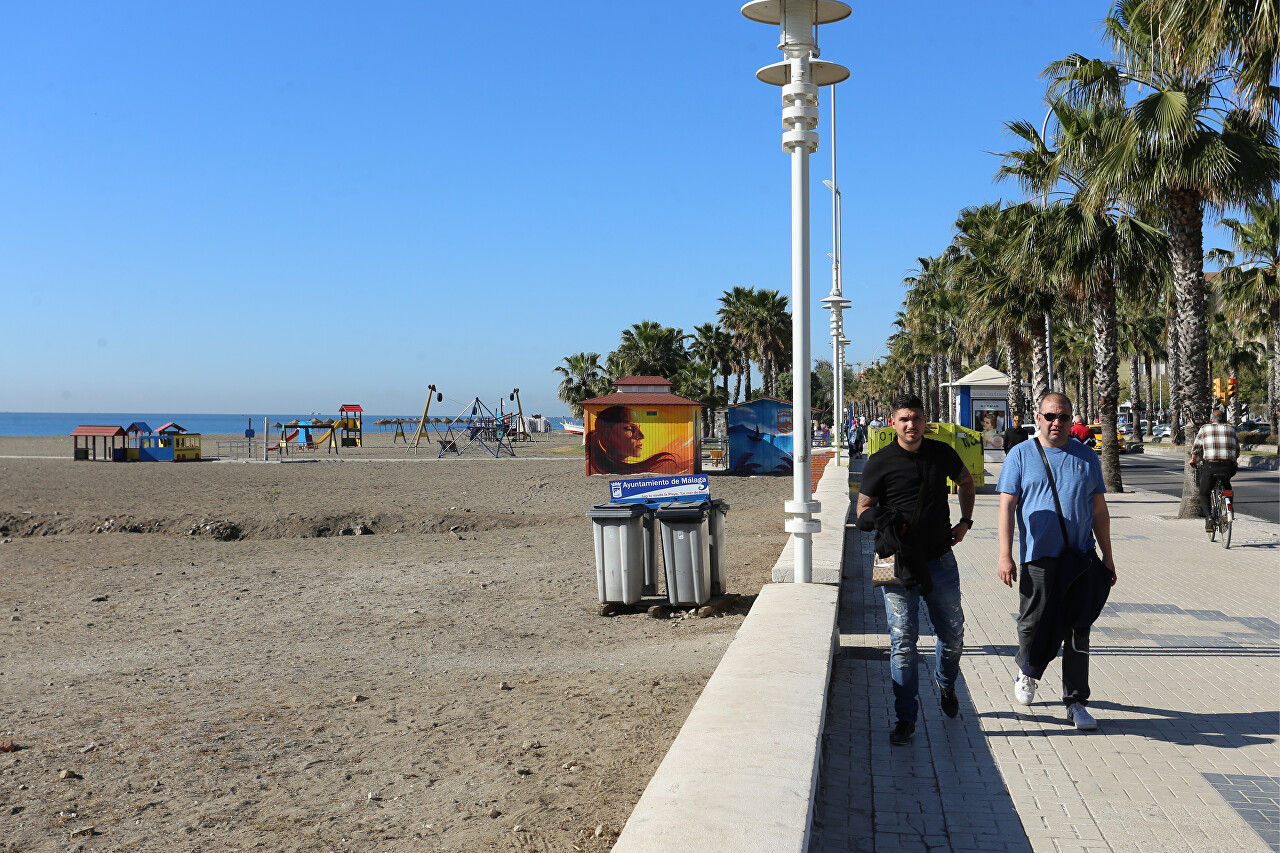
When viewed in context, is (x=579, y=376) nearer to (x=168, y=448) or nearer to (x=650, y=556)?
(x=168, y=448)

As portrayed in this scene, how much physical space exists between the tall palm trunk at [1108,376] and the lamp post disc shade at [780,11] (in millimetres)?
15213

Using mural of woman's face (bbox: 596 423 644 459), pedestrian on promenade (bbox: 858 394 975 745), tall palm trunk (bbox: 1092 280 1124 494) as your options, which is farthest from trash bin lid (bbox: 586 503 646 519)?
mural of woman's face (bbox: 596 423 644 459)

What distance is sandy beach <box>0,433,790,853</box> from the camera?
4.43m

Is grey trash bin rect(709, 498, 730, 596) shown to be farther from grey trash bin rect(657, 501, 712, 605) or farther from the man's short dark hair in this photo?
the man's short dark hair

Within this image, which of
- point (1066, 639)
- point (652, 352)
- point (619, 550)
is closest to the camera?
point (1066, 639)

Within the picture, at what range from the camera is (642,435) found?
32.5m

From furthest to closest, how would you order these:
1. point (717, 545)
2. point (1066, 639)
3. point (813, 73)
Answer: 1. point (717, 545)
2. point (813, 73)
3. point (1066, 639)

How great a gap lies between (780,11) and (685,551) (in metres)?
4.37

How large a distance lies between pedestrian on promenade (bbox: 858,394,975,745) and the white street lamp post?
1881mm

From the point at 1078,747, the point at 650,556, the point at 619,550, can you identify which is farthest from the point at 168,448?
the point at 1078,747

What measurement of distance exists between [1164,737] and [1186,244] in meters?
13.6

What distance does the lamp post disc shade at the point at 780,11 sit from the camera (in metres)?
6.75

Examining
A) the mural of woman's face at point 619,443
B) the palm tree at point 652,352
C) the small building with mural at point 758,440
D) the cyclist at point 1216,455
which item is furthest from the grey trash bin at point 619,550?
the palm tree at point 652,352

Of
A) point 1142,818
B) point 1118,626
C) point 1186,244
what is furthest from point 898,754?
point 1186,244
